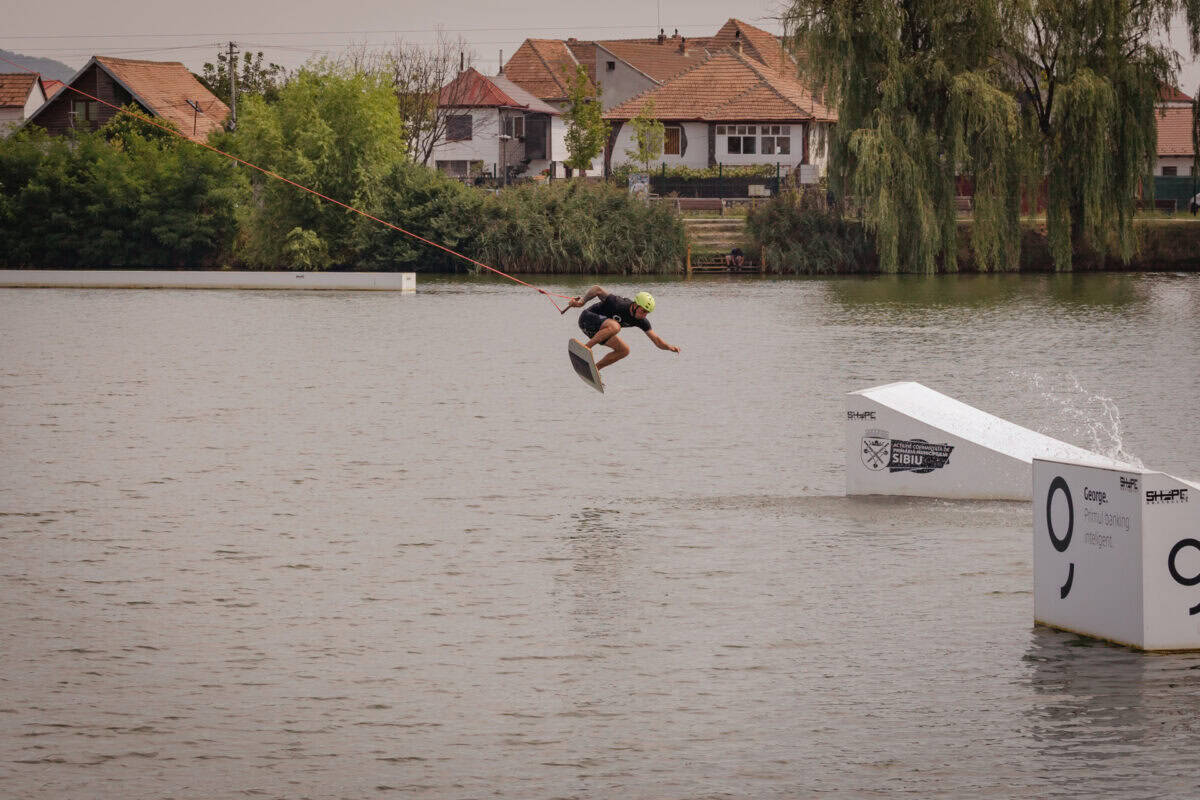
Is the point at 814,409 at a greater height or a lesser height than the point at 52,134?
lesser

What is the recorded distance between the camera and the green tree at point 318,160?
238 ft

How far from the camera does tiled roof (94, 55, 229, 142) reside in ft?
334

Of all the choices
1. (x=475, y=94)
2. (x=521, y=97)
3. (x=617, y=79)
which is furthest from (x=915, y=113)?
(x=617, y=79)

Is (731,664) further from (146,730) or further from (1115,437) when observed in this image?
(1115,437)

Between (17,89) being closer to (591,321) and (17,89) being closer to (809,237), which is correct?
(809,237)

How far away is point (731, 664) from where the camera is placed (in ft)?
35.9

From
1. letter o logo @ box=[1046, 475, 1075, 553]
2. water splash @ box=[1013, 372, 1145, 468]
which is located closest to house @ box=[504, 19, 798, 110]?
water splash @ box=[1013, 372, 1145, 468]

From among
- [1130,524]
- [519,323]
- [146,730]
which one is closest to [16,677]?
[146,730]

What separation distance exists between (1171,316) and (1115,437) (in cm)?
2558

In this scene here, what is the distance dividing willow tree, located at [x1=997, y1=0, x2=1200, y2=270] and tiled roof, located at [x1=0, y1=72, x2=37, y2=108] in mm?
76483

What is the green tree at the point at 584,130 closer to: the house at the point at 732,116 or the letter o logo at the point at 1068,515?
the house at the point at 732,116

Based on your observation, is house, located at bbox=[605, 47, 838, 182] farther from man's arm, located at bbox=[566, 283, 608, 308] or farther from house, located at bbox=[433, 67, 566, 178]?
man's arm, located at bbox=[566, 283, 608, 308]

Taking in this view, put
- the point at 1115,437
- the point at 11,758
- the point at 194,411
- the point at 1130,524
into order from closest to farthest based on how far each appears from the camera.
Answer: the point at 11,758, the point at 1130,524, the point at 1115,437, the point at 194,411

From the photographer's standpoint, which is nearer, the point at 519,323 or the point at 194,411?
the point at 194,411
